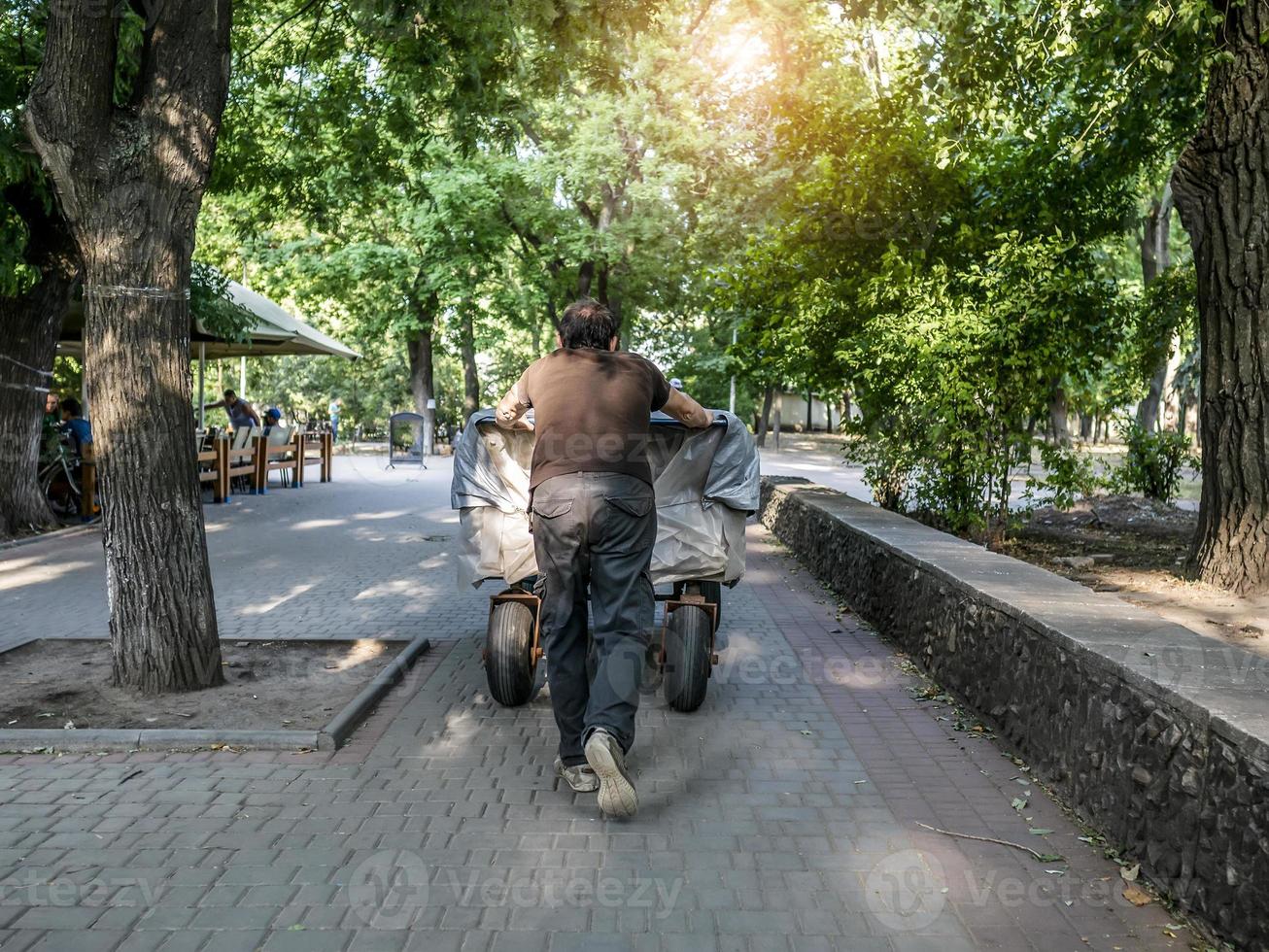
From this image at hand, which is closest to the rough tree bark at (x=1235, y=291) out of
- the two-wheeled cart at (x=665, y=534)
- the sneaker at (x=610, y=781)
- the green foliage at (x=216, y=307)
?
the two-wheeled cart at (x=665, y=534)

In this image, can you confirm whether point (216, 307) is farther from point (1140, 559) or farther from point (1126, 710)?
point (1126, 710)

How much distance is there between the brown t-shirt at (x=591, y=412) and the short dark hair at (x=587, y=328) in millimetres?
76

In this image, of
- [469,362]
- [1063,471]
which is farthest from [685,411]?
[469,362]

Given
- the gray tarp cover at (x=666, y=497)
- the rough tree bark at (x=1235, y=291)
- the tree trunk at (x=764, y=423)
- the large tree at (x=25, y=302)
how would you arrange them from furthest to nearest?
Result: the tree trunk at (x=764, y=423)
the large tree at (x=25, y=302)
the rough tree bark at (x=1235, y=291)
the gray tarp cover at (x=666, y=497)

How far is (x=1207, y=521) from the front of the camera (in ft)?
25.1

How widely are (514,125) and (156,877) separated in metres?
10.2

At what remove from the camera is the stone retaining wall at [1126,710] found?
2998 millimetres

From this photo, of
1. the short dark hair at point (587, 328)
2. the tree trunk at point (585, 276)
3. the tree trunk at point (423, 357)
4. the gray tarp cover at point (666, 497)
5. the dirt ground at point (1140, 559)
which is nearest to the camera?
the short dark hair at point (587, 328)

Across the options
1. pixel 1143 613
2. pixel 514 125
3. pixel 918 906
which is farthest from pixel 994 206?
pixel 918 906

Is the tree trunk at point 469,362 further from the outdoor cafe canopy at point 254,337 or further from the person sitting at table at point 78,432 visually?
the person sitting at table at point 78,432

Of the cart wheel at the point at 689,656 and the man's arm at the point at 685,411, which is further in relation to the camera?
the cart wheel at the point at 689,656

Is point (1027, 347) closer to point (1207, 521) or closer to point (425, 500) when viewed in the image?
point (1207, 521)

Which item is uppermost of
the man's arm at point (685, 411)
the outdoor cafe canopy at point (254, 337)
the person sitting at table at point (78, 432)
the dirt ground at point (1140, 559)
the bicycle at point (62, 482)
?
the outdoor cafe canopy at point (254, 337)

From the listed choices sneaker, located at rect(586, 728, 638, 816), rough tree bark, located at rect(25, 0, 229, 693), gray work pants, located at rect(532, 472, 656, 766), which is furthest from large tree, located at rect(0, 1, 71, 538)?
sneaker, located at rect(586, 728, 638, 816)
